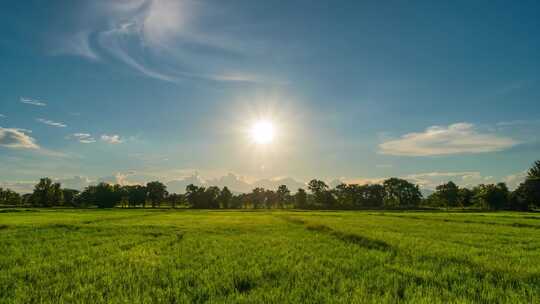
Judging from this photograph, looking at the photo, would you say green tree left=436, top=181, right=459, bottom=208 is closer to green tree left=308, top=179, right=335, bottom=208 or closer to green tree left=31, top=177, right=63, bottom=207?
green tree left=308, top=179, right=335, bottom=208

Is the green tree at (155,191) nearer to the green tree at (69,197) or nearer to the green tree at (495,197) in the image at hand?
the green tree at (69,197)

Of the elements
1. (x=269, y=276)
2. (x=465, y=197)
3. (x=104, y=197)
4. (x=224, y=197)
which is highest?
(x=104, y=197)

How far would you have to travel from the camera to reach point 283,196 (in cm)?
14225

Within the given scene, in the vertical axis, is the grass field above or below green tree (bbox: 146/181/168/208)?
below

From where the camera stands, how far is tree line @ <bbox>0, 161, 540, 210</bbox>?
11231 cm

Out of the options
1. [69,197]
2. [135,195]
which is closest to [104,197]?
[135,195]

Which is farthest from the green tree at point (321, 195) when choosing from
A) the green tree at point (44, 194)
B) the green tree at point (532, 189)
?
the green tree at point (44, 194)

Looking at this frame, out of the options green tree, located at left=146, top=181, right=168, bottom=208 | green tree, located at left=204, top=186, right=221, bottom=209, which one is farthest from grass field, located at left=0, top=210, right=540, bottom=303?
green tree, located at left=146, top=181, right=168, bottom=208

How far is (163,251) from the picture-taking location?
12.2 metres

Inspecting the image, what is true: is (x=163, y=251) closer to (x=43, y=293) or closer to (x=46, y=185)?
(x=43, y=293)

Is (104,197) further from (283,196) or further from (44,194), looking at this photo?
(283,196)

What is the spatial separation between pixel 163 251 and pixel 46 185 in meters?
129

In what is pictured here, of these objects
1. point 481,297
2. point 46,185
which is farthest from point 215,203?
point 481,297

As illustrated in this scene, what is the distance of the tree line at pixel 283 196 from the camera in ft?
368
